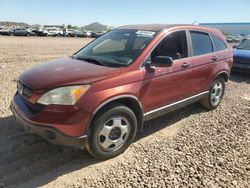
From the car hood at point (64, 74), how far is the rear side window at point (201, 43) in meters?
1.99

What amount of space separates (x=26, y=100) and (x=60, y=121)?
673 mm

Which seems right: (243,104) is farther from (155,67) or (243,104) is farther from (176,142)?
(155,67)

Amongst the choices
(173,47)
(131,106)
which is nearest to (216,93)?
(173,47)

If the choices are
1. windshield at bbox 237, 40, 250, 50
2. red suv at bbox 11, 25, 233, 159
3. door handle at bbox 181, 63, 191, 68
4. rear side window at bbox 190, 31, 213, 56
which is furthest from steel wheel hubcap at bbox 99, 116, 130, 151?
windshield at bbox 237, 40, 250, 50

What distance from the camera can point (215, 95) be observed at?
5.86 meters

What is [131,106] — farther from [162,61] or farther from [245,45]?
[245,45]

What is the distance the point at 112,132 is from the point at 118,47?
161 centimetres

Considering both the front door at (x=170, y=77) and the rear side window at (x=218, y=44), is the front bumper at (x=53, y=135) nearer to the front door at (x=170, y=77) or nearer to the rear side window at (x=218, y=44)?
the front door at (x=170, y=77)

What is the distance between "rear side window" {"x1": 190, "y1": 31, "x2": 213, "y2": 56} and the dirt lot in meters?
1.39

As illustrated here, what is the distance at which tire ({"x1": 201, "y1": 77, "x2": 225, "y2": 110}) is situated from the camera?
18.5 ft

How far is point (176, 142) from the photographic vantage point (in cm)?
439

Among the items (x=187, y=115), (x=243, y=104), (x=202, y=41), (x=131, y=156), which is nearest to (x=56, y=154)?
(x=131, y=156)

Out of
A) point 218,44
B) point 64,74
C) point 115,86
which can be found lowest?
point 115,86

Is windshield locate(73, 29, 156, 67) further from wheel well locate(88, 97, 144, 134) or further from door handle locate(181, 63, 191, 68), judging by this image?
door handle locate(181, 63, 191, 68)
